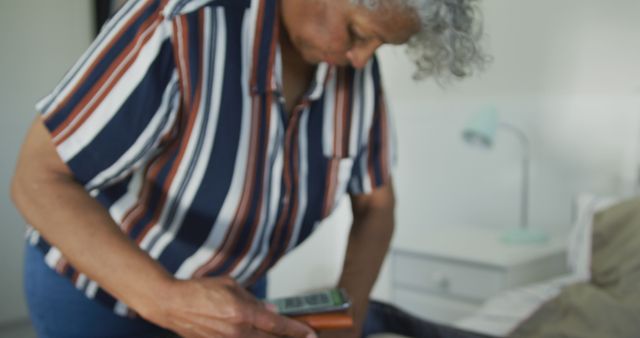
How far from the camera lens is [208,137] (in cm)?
79

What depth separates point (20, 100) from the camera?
1.71m

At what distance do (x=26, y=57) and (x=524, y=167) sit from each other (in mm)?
1490

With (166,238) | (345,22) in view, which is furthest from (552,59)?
(166,238)

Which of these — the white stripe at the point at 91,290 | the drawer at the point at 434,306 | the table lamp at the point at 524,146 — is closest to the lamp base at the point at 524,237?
the table lamp at the point at 524,146

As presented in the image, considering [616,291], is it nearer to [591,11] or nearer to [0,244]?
[591,11]

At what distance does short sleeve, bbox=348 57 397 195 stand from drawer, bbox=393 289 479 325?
93 cm

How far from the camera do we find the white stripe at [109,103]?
2.24ft

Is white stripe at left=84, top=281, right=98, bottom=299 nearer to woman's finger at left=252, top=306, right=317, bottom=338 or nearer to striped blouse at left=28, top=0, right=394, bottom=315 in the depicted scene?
striped blouse at left=28, top=0, right=394, bottom=315

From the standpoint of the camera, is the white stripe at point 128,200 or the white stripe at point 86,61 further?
the white stripe at point 128,200

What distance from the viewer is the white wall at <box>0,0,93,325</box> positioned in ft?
5.37

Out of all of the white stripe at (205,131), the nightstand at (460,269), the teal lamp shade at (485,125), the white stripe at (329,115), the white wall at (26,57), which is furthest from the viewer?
the teal lamp shade at (485,125)

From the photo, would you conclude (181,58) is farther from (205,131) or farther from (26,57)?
(26,57)

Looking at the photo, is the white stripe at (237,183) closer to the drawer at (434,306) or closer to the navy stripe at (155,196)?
the navy stripe at (155,196)

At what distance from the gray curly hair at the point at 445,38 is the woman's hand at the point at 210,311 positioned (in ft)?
1.26
